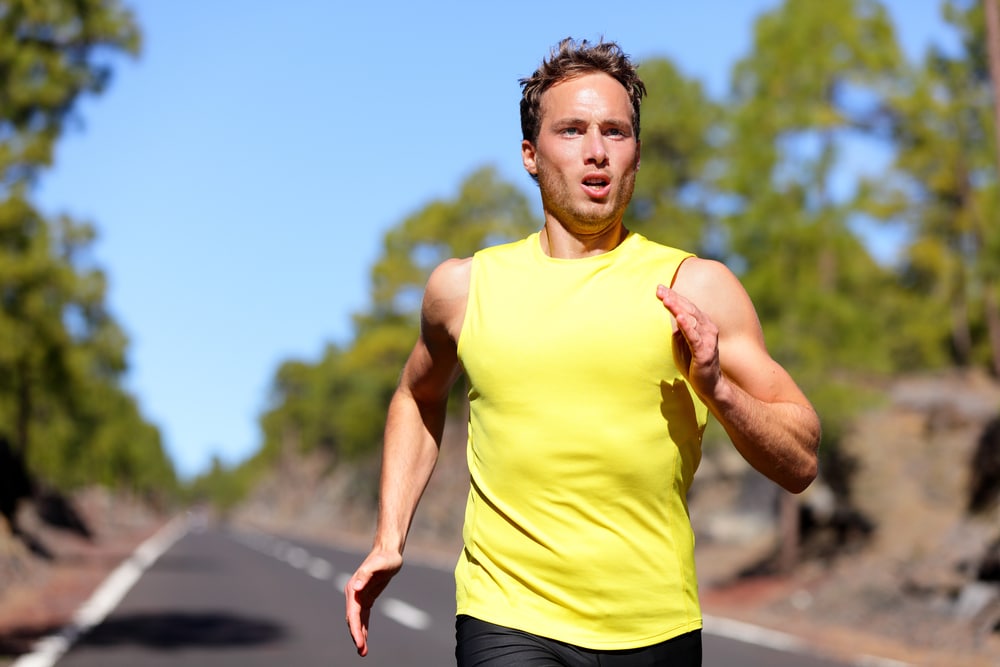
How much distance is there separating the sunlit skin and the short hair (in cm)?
2

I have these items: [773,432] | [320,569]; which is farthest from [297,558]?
[773,432]

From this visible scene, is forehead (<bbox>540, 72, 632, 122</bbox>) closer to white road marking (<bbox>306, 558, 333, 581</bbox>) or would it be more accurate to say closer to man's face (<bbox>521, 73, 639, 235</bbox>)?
man's face (<bbox>521, 73, 639, 235</bbox>)

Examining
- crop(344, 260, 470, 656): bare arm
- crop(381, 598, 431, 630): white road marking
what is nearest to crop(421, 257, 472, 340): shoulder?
crop(344, 260, 470, 656): bare arm

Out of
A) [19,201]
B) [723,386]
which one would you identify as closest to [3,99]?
[19,201]

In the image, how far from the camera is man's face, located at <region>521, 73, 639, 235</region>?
299 cm

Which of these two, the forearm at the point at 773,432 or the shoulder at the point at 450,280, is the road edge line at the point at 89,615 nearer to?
the shoulder at the point at 450,280

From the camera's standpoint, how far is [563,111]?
3.04 metres

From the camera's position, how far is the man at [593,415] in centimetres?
288

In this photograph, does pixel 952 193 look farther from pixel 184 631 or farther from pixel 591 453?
pixel 591 453

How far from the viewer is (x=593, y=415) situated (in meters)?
2.89

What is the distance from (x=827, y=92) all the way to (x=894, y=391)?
529 cm

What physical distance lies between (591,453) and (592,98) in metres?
0.77

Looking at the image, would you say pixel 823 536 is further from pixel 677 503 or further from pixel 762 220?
pixel 677 503

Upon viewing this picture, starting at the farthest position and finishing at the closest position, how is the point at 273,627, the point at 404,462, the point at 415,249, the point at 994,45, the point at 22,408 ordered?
1. the point at 415,249
2. the point at 22,408
3. the point at 273,627
4. the point at 994,45
5. the point at 404,462
